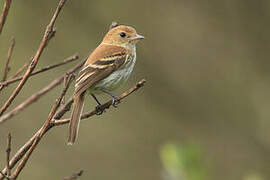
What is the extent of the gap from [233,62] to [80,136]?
293 centimetres

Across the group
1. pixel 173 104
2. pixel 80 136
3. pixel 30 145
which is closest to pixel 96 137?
pixel 80 136

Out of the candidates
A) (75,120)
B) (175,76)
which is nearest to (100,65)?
(75,120)

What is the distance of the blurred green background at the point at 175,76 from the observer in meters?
8.27

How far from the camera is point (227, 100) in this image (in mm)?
8453

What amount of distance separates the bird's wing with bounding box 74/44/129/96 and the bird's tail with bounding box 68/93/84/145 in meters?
0.08

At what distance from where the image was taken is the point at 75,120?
13.1 feet

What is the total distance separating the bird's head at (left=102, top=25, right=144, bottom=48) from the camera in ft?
18.8

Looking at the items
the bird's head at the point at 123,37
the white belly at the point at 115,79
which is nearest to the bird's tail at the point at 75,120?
the white belly at the point at 115,79

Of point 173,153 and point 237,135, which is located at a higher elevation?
point 173,153

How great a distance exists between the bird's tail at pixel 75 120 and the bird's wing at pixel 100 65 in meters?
0.08

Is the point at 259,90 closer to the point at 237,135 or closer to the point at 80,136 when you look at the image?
the point at 237,135

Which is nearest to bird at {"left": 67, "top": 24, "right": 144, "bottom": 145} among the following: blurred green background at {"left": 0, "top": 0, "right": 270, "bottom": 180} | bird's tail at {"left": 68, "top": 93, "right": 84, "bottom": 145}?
bird's tail at {"left": 68, "top": 93, "right": 84, "bottom": 145}

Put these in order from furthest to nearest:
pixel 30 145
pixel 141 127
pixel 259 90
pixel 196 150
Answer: pixel 141 127
pixel 259 90
pixel 196 150
pixel 30 145

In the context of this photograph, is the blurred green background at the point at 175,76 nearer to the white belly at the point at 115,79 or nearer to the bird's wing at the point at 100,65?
the bird's wing at the point at 100,65
